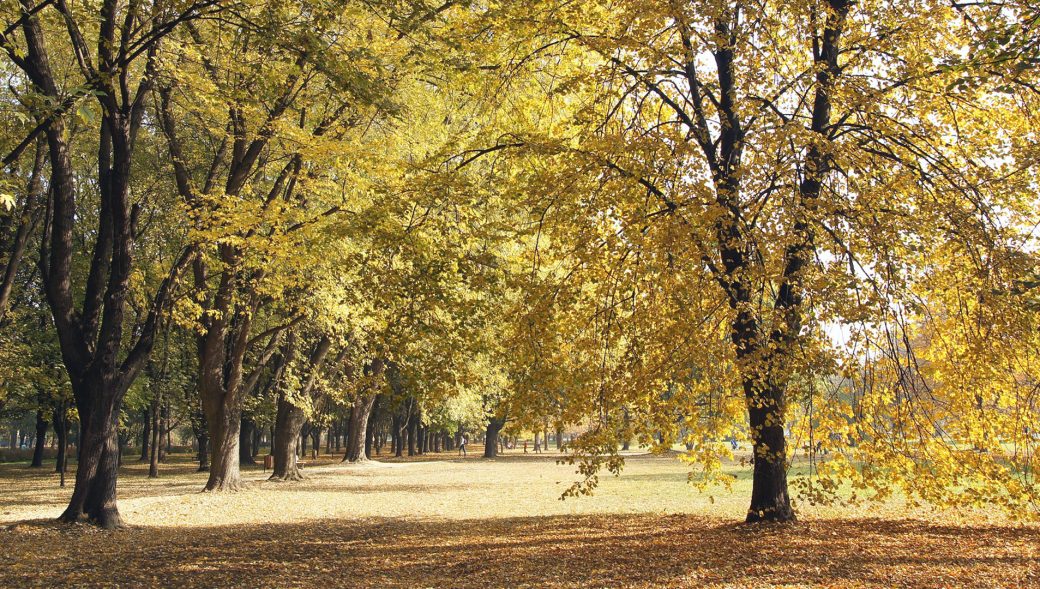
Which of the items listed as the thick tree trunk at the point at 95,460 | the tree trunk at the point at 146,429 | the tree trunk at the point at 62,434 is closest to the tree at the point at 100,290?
the thick tree trunk at the point at 95,460

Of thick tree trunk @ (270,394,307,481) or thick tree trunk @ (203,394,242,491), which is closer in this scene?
thick tree trunk @ (203,394,242,491)

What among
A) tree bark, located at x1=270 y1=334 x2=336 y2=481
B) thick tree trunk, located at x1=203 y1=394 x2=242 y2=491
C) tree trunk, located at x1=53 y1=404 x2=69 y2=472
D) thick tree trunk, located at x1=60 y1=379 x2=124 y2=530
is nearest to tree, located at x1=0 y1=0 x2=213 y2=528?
thick tree trunk, located at x1=60 y1=379 x2=124 y2=530

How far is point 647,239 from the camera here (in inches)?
345

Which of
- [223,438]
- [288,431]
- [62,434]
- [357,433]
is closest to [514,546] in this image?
[223,438]

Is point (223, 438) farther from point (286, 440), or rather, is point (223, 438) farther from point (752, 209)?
point (752, 209)

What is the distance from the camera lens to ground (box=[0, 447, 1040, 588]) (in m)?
8.56

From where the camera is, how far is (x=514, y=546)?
11219mm

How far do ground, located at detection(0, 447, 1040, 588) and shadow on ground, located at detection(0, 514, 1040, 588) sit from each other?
1.2 inches

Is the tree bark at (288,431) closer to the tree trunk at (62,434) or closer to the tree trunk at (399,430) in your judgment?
the tree trunk at (62,434)

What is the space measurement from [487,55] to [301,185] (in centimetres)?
657

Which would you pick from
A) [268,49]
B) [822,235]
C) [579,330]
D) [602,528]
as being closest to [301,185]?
[268,49]

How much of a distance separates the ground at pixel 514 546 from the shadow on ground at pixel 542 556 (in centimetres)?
3

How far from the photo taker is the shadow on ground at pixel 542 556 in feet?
27.7

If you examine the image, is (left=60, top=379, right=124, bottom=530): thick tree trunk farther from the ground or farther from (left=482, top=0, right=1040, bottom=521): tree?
(left=482, top=0, right=1040, bottom=521): tree
